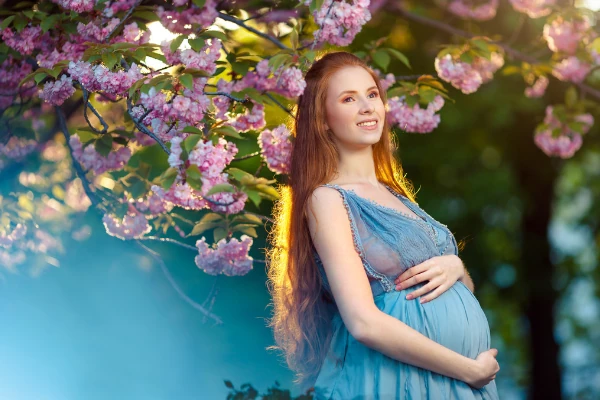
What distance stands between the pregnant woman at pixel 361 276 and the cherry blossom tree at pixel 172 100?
0.20 metres

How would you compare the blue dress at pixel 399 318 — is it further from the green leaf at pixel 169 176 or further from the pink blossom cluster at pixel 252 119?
the pink blossom cluster at pixel 252 119

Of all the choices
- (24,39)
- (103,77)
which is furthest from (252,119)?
(24,39)

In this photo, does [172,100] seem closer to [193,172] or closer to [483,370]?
[193,172]

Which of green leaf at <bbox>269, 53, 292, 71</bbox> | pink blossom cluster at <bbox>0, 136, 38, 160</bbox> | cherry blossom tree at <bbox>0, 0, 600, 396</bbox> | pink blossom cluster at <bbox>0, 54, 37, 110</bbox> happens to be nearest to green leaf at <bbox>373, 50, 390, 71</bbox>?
cherry blossom tree at <bbox>0, 0, 600, 396</bbox>

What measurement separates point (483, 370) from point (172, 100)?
1121 millimetres

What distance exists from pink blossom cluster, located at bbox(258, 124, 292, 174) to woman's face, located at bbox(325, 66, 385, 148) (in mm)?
504

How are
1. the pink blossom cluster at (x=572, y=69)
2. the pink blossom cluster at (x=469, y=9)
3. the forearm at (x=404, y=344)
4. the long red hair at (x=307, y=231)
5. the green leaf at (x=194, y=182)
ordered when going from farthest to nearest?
the pink blossom cluster at (x=469, y=9) → the pink blossom cluster at (x=572, y=69) → the green leaf at (x=194, y=182) → the long red hair at (x=307, y=231) → the forearm at (x=404, y=344)

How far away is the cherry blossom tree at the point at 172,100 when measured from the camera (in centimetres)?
200

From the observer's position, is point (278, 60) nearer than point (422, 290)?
No

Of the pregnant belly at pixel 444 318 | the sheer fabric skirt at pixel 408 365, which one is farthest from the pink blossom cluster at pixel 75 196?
the pregnant belly at pixel 444 318

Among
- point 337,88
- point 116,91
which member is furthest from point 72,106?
point 337,88

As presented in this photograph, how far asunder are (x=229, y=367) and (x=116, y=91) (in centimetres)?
167

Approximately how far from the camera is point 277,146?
2332mm

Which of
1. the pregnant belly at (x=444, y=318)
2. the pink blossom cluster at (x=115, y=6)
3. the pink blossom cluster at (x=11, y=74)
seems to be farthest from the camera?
the pink blossom cluster at (x=11, y=74)
